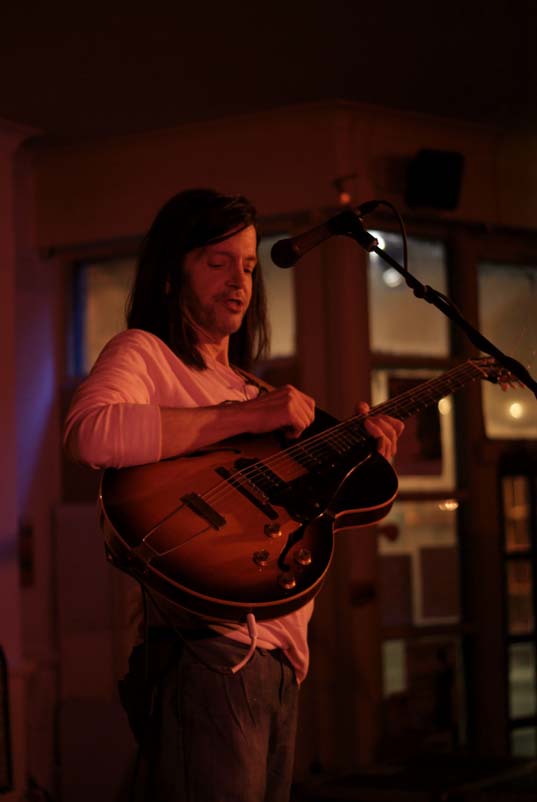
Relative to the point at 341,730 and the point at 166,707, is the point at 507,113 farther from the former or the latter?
the point at 166,707

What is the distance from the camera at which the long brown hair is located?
169cm

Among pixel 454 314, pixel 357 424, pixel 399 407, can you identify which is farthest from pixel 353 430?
pixel 454 314

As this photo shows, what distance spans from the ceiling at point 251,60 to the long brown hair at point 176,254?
4.71ft

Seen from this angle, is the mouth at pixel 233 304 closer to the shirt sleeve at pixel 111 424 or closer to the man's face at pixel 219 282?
the man's face at pixel 219 282

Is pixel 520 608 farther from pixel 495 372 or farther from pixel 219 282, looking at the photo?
pixel 219 282

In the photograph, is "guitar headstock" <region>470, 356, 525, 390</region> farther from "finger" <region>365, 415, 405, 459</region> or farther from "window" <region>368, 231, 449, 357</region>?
"window" <region>368, 231, 449, 357</region>

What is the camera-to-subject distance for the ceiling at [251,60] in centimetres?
296

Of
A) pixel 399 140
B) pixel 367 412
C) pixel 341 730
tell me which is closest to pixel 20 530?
pixel 341 730

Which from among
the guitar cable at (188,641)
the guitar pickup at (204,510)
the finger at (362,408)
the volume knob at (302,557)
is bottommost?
the guitar cable at (188,641)

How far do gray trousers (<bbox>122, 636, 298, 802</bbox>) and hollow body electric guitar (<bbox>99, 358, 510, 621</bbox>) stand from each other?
0.11m

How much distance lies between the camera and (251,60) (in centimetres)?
326

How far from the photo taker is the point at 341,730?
11.5 ft

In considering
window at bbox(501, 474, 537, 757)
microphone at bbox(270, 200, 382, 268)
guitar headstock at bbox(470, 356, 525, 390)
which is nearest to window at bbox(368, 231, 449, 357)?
window at bbox(501, 474, 537, 757)

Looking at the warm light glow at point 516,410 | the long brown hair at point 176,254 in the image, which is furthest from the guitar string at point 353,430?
the warm light glow at point 516,410
